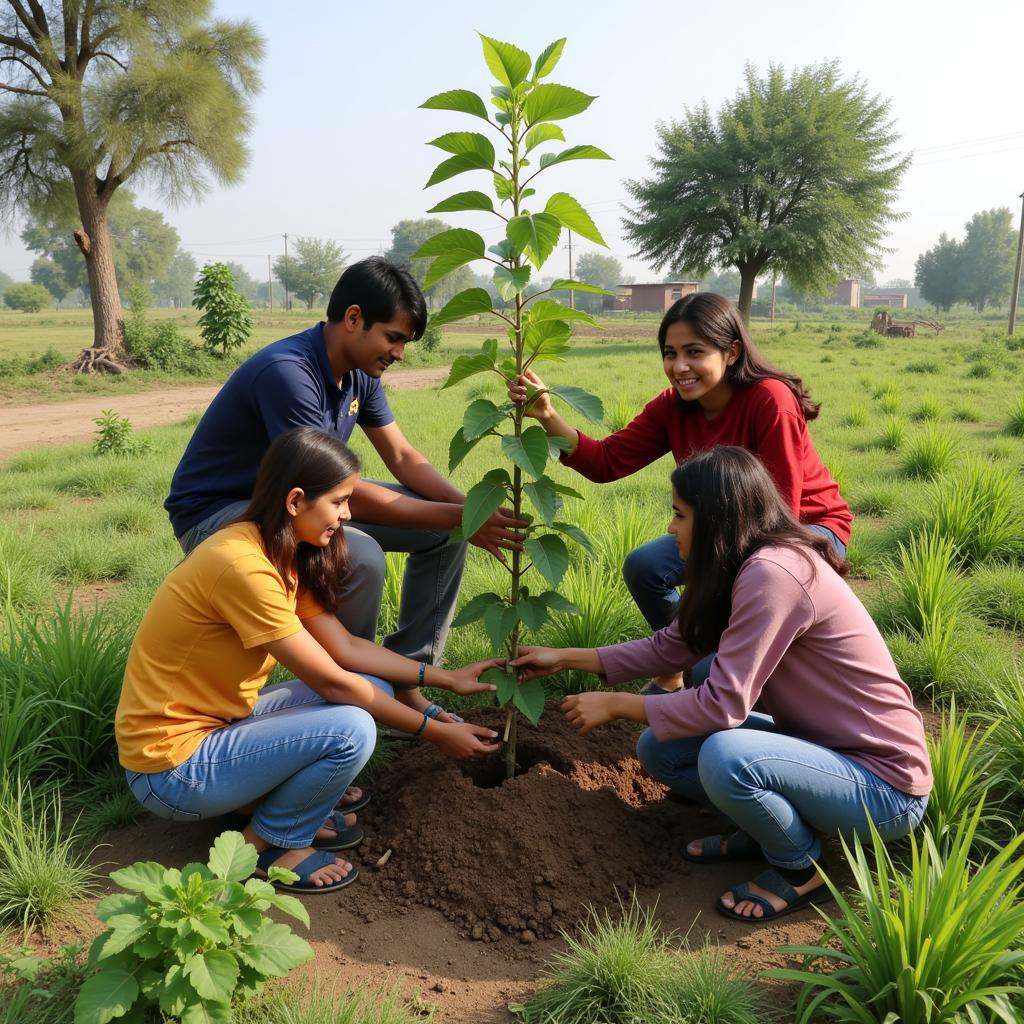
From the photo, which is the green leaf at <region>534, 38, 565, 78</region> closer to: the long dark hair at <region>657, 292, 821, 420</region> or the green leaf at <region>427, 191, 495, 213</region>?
the green leaf at <region>427, 191, 495, 213</region>

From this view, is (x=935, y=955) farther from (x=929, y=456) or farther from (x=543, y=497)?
(x=929, y=456)

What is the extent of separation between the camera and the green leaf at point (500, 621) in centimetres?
254

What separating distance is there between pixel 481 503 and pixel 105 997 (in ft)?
4.74

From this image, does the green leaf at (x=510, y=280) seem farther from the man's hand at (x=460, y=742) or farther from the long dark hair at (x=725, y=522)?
the man's hand at (x=460, y=742)

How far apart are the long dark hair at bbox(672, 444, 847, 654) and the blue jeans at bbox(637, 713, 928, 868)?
40cm

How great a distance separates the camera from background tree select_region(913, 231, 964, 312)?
294 feet

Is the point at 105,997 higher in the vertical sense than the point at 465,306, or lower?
lower

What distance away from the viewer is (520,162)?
91.8 inches

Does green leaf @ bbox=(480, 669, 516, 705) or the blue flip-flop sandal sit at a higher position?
green leaf @ bbox=(480, 669, 516, 705)

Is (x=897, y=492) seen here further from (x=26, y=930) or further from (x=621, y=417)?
(x=26, y=930)

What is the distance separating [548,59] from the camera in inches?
88.1

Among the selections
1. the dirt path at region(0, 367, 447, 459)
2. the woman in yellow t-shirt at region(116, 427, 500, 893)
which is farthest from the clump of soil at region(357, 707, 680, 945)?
the dirt path at region(0, 367, 447, 459)

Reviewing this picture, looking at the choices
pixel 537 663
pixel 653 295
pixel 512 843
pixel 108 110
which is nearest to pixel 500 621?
pixel 537 663

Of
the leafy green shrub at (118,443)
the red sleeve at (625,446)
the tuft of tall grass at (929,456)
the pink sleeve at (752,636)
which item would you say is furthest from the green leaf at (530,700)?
the leafy green shrub at (118,443)
